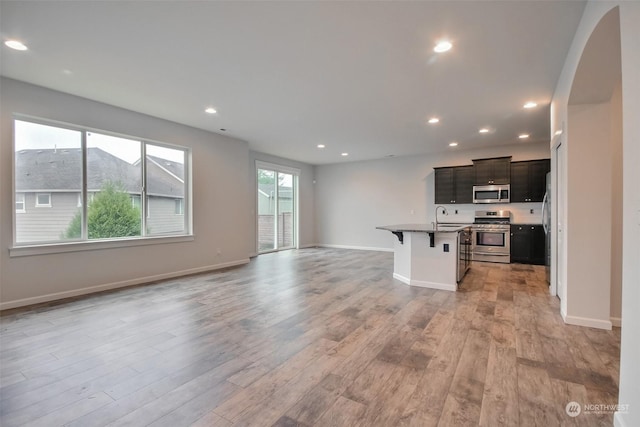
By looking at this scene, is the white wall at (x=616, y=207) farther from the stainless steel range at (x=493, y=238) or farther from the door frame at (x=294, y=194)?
the door frame at (x=294, y=194)

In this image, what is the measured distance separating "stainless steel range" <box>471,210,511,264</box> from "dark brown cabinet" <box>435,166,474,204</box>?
27.1 inches

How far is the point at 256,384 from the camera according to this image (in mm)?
2064

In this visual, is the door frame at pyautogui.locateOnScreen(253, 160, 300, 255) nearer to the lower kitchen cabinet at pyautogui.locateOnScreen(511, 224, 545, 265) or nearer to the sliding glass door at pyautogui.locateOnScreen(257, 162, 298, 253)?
the sliding glass door at pyautogui.locateOnScreen(257, 162, 298, 253)

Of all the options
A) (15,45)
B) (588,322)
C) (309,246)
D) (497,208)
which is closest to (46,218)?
(15,45)

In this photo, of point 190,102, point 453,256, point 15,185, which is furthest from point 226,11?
point 453,256

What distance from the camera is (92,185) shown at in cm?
449

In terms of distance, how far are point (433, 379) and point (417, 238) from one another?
279 centimetres

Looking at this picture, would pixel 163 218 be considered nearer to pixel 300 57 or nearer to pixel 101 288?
pixel 101 288

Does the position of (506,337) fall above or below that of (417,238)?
below

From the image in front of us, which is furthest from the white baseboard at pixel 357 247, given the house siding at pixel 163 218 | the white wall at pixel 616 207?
the white wall at pixel 616 207

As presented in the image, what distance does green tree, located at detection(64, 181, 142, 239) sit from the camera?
172 inches

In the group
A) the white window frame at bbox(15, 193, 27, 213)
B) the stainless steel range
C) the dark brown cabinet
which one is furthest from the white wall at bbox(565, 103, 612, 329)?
the white window frame at bbox(15, 193, 27, 213)

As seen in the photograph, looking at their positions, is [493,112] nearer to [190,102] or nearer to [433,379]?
[433,379]

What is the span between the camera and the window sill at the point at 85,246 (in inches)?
148
